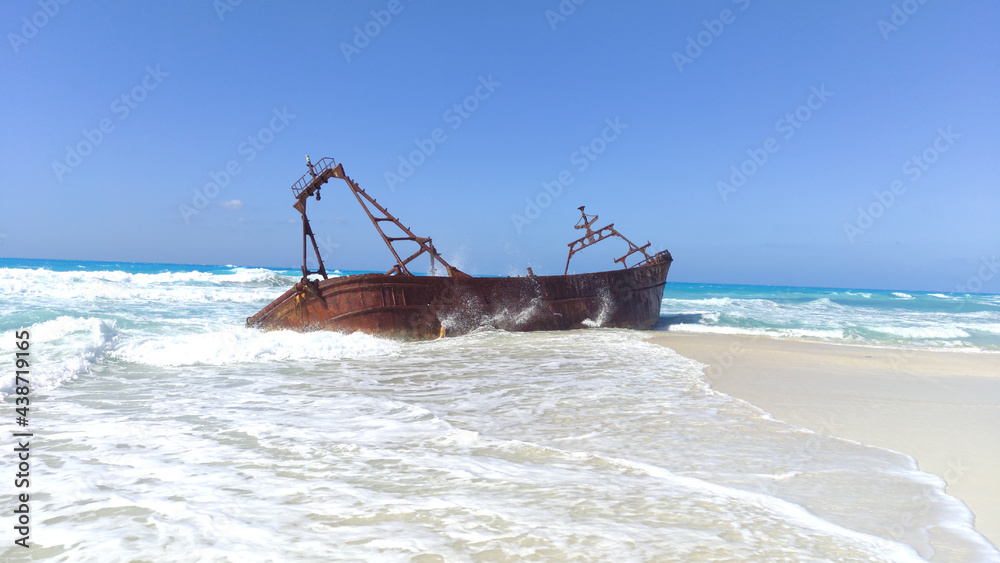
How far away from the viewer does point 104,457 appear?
3609mm

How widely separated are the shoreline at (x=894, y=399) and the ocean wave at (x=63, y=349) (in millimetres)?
8181

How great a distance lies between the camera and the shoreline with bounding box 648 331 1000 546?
3629mm

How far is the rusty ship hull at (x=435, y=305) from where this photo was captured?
35.8ft

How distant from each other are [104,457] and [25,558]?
146cm

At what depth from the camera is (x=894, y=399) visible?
605 cm

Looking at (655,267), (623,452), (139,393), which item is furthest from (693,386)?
(655,267)

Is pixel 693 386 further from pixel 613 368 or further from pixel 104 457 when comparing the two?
pixel 104 457

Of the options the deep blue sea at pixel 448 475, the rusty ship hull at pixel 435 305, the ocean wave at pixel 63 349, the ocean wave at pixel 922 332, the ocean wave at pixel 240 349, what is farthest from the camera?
the ocean wave at pixel 922 332

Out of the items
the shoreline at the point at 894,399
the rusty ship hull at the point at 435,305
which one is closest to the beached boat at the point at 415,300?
the rusty ship hull at the point at 435,305

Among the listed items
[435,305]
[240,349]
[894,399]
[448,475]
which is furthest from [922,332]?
[240,349]

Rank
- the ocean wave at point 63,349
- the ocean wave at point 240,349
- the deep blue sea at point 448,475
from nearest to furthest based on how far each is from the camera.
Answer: the deep blue sea at point 448,475, the ocean wave at point 63,349, the ocean wave at point 240,349

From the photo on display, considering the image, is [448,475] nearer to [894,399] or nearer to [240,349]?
[894,399]

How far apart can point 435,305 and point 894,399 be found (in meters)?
8.08

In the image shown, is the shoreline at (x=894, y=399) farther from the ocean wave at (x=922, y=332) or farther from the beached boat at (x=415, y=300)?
the ocean wave at (x=922, y=332)
